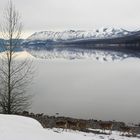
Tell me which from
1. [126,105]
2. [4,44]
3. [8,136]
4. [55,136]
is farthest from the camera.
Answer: [126,105]

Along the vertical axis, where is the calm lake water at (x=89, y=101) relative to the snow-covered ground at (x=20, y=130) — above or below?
below

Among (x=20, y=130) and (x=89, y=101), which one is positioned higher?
(x=20, y=130)

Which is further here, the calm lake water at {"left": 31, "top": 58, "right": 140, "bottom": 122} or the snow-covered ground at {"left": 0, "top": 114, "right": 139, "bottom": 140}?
the calm lake water at {"left": 31, "top": 58, "right": 140, "bottom": 122}

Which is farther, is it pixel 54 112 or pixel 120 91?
pixel 120 91

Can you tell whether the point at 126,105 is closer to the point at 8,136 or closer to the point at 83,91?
the point at 83,91

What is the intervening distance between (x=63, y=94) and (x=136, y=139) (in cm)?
2606

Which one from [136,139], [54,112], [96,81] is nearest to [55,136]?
[136,139]

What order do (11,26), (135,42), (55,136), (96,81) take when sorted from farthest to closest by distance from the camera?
(135,42)
(96,81)
(11,26)
(55,136)

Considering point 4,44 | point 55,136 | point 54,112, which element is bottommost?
point 54,112

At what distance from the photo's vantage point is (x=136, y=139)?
15930 mm

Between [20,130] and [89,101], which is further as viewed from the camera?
[89,101]

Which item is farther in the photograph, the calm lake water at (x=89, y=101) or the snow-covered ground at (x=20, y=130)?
the calm lake water at (x=89, y=101)

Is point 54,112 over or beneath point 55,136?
beneath

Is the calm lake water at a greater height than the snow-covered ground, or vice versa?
the snow-covered ground
